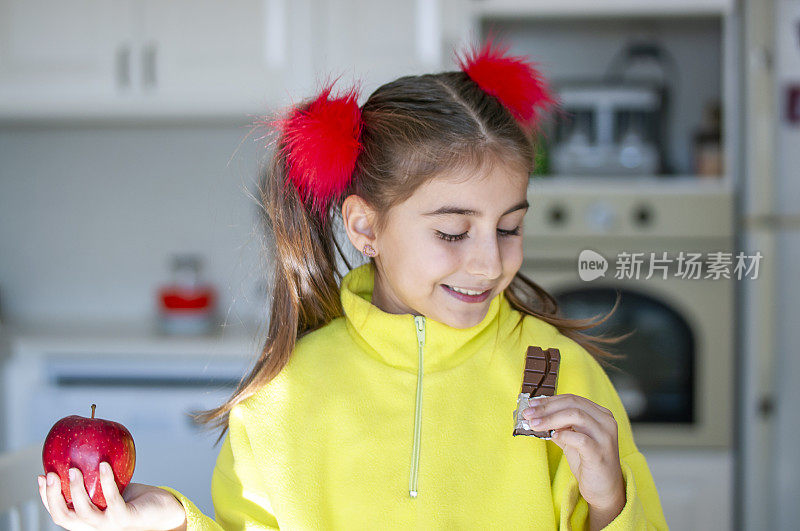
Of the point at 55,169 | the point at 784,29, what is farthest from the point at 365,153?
the point at 55,169

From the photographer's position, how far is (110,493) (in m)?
0.76

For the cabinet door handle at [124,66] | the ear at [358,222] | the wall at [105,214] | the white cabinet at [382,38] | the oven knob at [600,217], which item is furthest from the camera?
the wall at [105,214]

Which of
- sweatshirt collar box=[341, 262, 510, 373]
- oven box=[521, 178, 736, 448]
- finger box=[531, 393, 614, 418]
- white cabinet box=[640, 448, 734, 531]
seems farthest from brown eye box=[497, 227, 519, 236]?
white cabinet box=[640, 448, 734, 531]

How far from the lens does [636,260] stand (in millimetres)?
1943

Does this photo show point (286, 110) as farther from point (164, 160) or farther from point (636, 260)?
point (164, 160)

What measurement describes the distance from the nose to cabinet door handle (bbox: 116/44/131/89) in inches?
67.4

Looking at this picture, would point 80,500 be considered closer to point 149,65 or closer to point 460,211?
point 460,211

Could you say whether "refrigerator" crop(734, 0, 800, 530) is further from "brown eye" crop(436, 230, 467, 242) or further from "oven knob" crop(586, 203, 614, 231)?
"brown eye" crop(436, 230, 467, 242)

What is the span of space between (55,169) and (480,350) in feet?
6.97

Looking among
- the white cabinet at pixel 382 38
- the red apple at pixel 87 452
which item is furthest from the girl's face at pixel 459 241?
the white cabinet at pixel 382 38

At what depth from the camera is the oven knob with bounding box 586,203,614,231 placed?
6.37 ft

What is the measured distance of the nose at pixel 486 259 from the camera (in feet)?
2.70

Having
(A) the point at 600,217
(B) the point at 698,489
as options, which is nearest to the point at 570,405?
(A) the point at 600,217

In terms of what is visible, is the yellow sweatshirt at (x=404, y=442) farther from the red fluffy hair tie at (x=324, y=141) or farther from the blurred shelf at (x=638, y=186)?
the blurred shelf at (x=638, y=186)
